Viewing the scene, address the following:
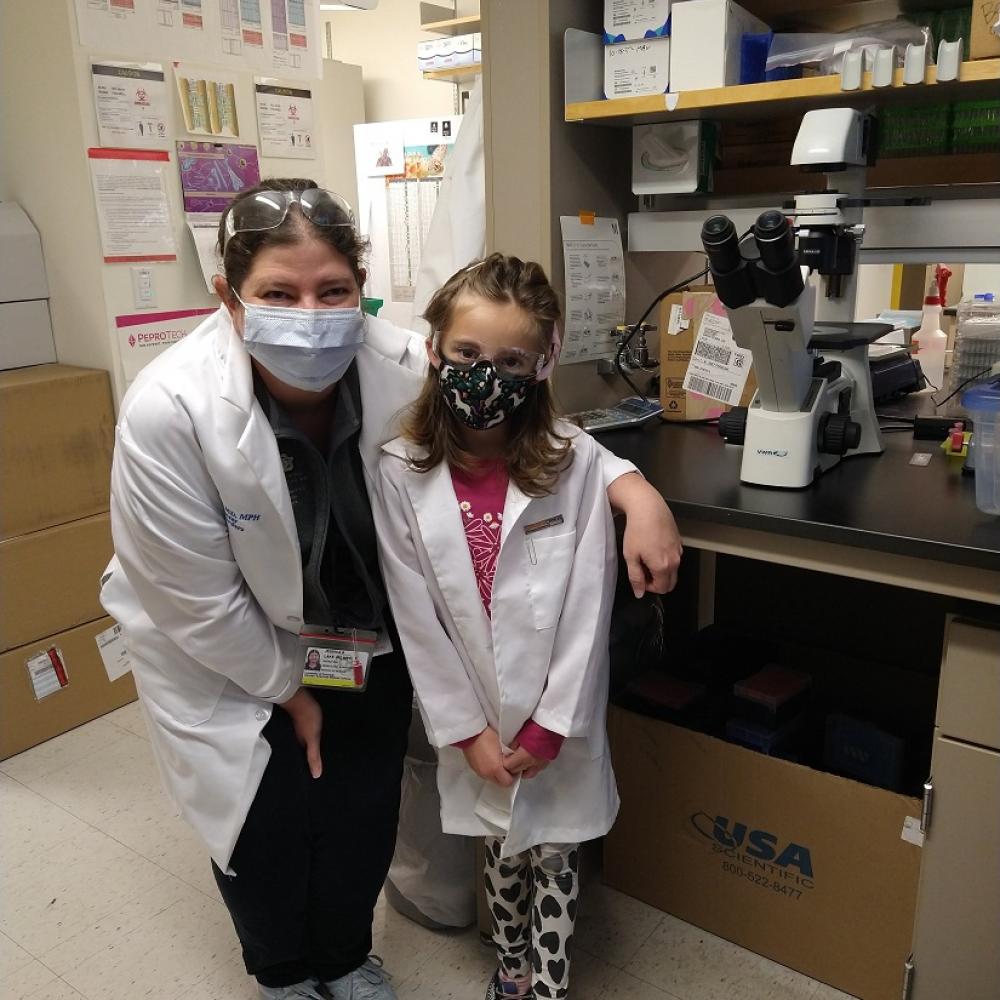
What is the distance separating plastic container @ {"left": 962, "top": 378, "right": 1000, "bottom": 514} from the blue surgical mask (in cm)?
A: 88

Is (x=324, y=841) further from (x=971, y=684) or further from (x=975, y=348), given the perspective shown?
(x=975, y=348)

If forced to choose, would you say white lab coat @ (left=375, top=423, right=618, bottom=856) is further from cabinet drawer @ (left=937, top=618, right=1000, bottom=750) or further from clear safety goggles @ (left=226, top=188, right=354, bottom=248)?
cabinet drawer @ (left=937, top=618, right=1000, bottom=750)

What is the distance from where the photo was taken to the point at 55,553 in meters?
2.38

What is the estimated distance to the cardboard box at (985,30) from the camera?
133 cm

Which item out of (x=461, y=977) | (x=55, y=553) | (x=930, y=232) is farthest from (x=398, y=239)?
(x=461, y=977)

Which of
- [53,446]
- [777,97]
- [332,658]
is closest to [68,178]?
[53,446]

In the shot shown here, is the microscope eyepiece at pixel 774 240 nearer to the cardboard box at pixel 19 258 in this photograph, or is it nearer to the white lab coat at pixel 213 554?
the white lab coat at pixel 213 554

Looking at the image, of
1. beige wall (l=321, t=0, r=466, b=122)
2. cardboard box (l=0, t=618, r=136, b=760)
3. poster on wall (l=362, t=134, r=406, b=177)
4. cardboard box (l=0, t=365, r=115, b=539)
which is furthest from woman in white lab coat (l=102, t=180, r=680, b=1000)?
beige wall (l=321, t=0, r=466, b=122)

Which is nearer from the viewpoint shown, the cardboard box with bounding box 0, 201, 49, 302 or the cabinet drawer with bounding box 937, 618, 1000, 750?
the cabinet drawer with bounding box 937, 618, 1000, 750

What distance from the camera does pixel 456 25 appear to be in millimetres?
4820

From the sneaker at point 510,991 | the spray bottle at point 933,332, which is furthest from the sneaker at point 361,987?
the spray bottle at point 933,332

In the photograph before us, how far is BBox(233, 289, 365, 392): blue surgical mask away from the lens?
1.23 meters

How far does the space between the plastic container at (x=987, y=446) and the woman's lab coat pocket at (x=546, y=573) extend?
0.57 meters

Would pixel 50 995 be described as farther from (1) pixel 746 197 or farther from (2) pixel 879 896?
(1) pixel 746 197
